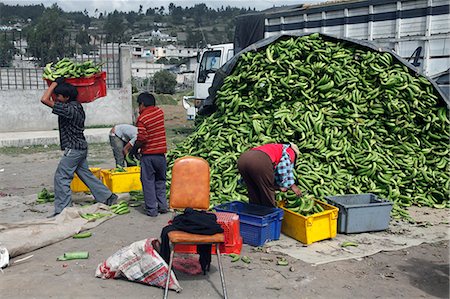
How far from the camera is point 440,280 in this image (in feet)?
16.8

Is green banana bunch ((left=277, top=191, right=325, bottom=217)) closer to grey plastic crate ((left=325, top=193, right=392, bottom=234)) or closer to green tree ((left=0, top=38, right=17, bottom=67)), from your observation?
grey plastic crate ((left=325, top=193, right=392, bottom=234))

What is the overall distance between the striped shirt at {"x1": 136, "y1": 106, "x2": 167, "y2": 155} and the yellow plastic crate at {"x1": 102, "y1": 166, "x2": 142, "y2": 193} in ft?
4.34

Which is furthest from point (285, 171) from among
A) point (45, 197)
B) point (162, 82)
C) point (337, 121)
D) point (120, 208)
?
point (162, 82)

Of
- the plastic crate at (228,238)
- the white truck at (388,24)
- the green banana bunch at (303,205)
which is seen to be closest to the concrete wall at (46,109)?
the white truck at (388,24)

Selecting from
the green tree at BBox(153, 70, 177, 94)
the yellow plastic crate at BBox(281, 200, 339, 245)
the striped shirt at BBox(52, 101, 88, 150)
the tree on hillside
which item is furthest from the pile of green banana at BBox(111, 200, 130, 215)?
the green tree at BBox(153, 70, 177, 94)

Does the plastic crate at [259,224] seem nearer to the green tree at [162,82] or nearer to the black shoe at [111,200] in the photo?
the black shoe at [111,200]

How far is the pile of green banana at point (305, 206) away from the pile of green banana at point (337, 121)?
75 centimetres

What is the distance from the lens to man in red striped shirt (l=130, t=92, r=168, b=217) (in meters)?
7.01

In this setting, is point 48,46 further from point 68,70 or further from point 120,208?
point 120,208

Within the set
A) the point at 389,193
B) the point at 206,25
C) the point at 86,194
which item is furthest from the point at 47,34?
the point at 206,25

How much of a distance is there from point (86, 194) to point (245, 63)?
3371 mm

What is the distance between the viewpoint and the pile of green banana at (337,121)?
7543 millimetres

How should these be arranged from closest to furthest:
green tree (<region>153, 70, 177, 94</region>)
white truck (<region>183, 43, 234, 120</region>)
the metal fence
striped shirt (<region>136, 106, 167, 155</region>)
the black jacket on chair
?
1. the black jacket on chair
2. striped shirt (<region>136, 106, 167, 155</region>)
3. white truck (<region>183, 43, 234, 120</region>)
4. the metal fence
5. green tree (<region>153, 70, 177, 94</region>)

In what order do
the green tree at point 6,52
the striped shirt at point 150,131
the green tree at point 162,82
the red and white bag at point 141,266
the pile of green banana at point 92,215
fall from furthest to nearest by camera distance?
the green tree at point 162,82 < the green tree at point 6,52 < the striped shirt at point 150,131 < the pile of green banana at point 92,215 < the red and white bag at point 141,266
